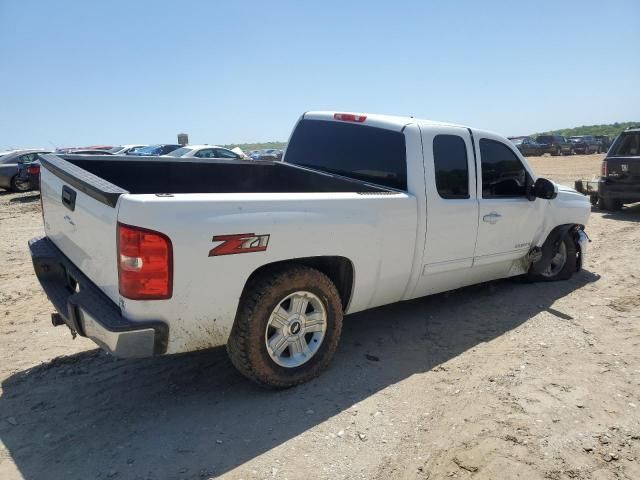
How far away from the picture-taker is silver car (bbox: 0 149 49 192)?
1759cm

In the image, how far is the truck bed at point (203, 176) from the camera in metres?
4.43

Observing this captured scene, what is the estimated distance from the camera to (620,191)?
1072 centimetres

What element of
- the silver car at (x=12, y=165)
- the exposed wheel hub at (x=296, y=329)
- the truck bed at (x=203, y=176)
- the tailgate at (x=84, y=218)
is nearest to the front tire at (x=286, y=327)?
the exposed wheel hub at (x=296, y=329)

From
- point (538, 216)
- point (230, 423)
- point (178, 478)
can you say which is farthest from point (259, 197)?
point (538, 216)

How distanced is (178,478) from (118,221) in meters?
1.40

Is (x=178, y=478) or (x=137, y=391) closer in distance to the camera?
(x=178, y=478)

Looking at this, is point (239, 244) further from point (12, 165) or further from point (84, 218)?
point (12, 165)

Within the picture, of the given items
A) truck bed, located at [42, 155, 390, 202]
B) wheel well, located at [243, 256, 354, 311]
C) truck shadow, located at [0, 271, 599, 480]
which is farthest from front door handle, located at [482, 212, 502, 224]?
wheel well, located at [243, 256, 354, 311]

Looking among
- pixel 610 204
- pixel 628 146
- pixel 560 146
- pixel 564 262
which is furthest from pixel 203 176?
pixel 560 146

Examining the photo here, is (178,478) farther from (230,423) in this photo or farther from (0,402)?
(0,402)

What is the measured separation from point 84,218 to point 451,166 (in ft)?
9.82

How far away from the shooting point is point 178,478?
8.83 feet

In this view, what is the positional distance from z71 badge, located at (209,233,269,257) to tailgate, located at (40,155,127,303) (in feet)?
1.84

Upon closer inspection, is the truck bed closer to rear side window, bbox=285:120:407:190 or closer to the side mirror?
rear side window, bbox=285:120:407:190
